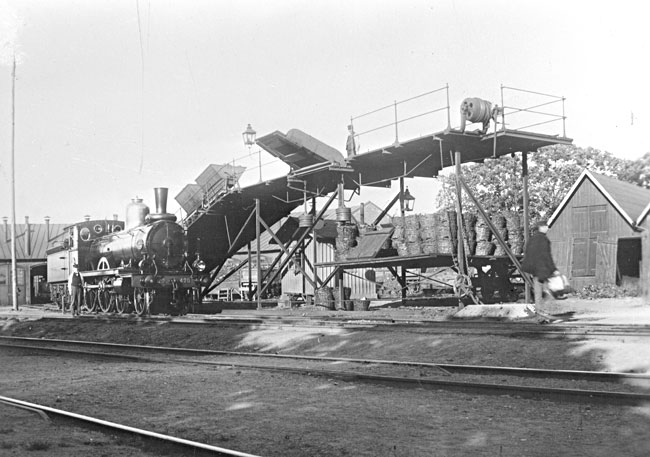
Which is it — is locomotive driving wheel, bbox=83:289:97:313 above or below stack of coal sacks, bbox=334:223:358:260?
below

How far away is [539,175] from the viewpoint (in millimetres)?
47625

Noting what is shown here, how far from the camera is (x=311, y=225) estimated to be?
26656mm

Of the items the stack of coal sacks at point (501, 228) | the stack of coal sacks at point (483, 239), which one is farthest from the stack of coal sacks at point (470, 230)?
the stack of coal sacks at point (501, 228)

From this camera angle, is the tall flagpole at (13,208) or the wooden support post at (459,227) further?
the tall flagpole at (13,208)

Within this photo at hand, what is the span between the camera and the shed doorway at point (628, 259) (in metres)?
28.6

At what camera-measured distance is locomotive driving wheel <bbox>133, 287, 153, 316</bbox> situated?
24594 mm

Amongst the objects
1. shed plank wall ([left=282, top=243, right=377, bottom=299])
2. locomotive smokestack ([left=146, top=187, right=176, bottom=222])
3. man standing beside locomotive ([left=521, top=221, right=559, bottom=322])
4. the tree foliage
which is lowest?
shed plank wall ([left=282, top=243, right=377, bottom=299])

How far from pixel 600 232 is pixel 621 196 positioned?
1.87 m

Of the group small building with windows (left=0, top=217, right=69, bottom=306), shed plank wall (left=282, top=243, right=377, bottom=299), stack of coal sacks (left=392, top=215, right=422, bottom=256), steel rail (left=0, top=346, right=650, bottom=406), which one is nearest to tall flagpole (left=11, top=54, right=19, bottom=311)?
small building with windows (left=0, top=217, right=69, bottom=306)

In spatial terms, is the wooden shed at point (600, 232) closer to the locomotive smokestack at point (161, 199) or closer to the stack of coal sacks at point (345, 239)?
the stack of coal sacks at point (345, 239)

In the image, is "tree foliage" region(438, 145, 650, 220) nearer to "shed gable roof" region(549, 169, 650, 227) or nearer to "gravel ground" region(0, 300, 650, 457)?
"shed gable roof" region(549, 169, 650, 227)

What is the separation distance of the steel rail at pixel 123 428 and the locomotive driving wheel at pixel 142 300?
53.2ft

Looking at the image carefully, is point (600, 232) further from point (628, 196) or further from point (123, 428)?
point (123, 428)

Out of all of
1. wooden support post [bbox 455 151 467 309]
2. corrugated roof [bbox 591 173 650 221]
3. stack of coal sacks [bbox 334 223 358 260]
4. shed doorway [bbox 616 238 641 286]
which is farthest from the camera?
corrugated roof [bbox 591 173 650 221]
